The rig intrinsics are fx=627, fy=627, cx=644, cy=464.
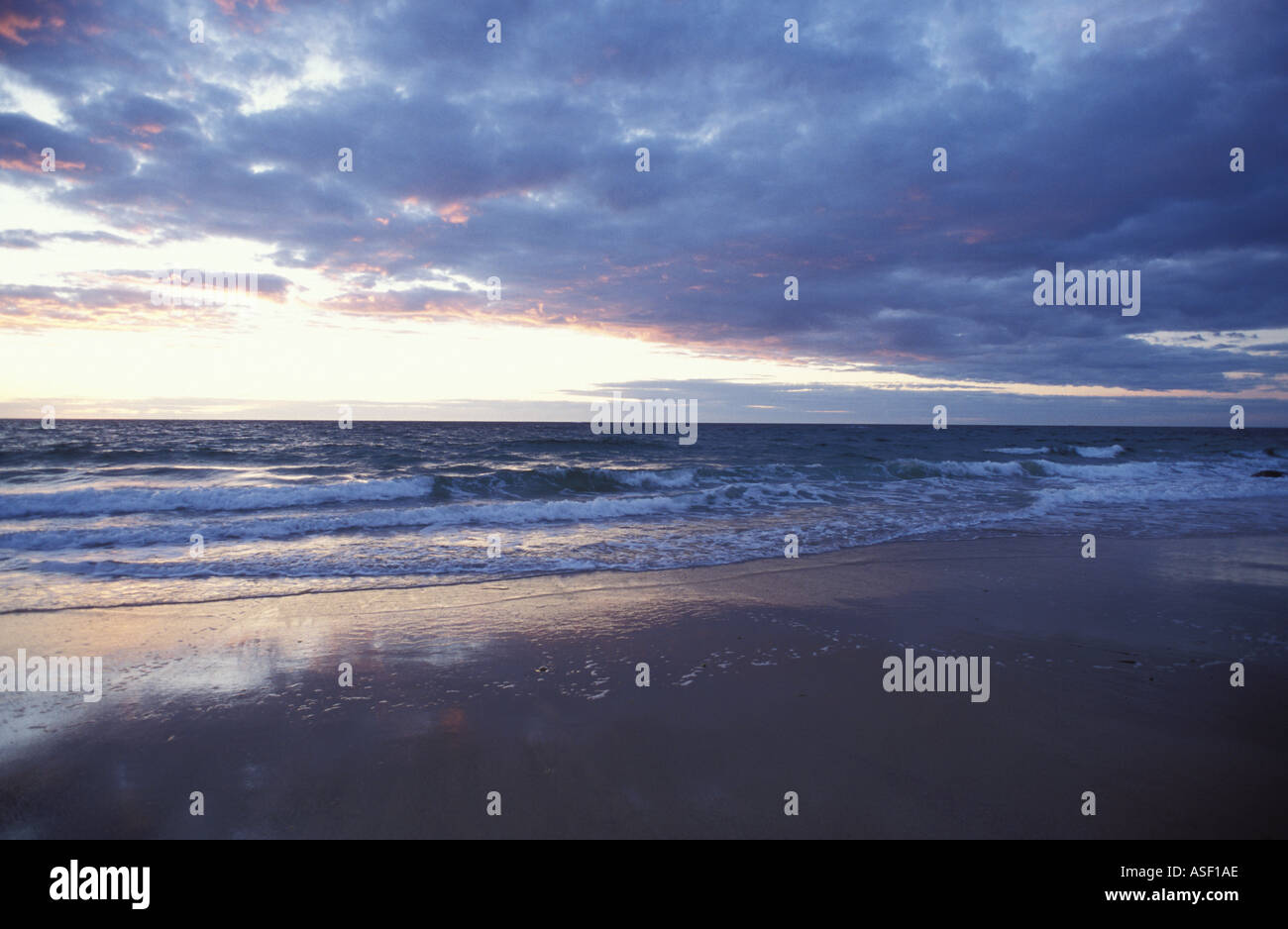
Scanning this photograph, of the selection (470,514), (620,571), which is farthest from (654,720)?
(470,514)

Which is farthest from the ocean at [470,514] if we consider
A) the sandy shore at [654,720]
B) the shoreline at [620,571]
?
the sandy shore at [654,720]

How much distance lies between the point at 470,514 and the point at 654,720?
11448 mm

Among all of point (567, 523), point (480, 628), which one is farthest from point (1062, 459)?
point (480, 628)

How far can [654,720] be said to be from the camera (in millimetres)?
4621

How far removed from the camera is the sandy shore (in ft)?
11.4

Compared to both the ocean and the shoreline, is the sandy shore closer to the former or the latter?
the shoreline

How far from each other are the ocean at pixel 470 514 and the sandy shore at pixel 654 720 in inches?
78.5

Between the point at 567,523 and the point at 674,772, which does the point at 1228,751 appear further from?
the point at 567,523

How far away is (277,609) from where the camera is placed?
7574 millimetres

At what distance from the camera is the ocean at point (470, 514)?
9.61 meters

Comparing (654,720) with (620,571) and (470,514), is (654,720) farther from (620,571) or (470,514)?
(470,514)

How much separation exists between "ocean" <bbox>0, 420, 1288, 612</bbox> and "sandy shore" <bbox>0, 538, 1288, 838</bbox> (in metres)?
1.99
